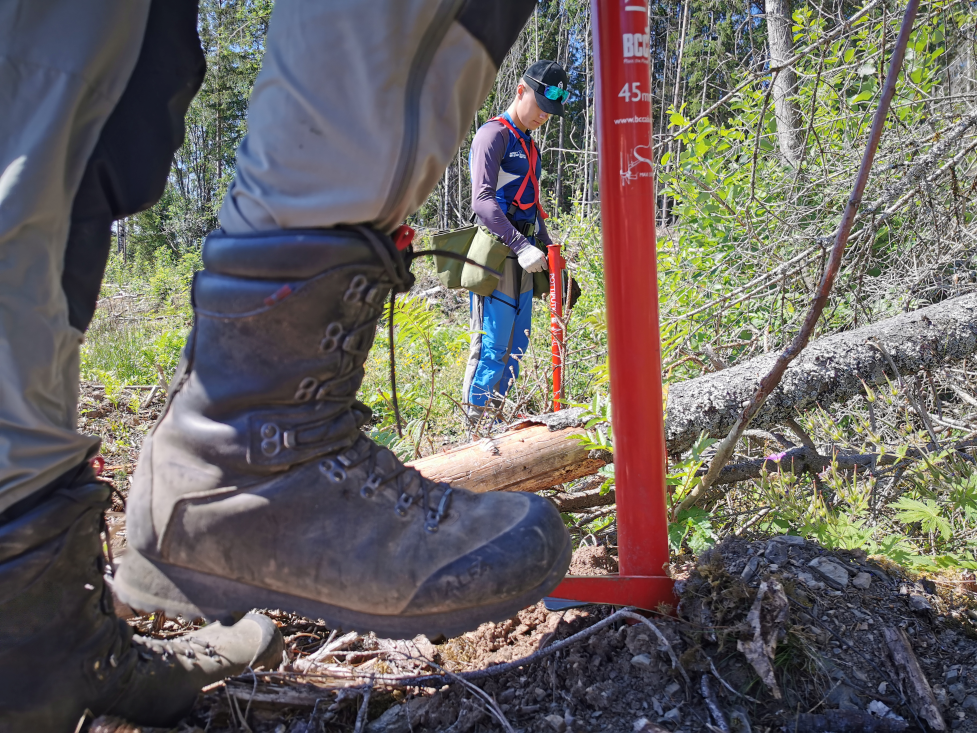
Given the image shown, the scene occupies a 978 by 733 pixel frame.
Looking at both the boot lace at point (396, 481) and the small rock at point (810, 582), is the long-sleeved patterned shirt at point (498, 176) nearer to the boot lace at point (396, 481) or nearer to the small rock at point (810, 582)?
the small rock at point (810, 582)

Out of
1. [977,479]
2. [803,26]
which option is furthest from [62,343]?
[803,26]

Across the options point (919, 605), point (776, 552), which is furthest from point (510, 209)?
point (919, 605)

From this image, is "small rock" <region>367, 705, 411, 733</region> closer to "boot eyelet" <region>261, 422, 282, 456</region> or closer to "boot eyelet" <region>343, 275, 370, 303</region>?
"boot eyelet" <region>261, 422, 282, 456</region>

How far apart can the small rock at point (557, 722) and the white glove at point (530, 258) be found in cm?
336

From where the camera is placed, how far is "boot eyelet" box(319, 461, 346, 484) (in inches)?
44.4

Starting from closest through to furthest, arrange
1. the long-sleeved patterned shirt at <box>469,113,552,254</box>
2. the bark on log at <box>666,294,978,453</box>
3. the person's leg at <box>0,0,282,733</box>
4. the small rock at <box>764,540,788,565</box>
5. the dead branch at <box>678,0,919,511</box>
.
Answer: the person's leg at <box>0,0,282,733</box> → the dead branch at <box>678,0,919,511</box> → the small rock at <box>764,540,788,565</box> → the bark on log at <box>666,294,978,453</box> → the long-sleeved patterned shirt at <box>469,113,552,254</box>

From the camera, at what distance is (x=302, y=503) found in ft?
3.67

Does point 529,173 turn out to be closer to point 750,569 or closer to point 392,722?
point 750,569

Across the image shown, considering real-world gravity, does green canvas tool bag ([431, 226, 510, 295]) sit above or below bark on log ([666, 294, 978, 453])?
above

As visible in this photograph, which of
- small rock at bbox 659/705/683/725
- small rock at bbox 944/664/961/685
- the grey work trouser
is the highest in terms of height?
the grey work trouser

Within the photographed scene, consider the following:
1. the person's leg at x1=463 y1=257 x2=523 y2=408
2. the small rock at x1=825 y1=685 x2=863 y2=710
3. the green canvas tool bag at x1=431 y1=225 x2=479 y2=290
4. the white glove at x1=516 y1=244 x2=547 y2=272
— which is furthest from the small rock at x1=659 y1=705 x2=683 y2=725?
the green canvas tool bag at x1=431 y1=225 x2=479 y2=290

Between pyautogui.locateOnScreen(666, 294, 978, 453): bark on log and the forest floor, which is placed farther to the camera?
pyautogui.locateOnScreen(666, 294, 978, 453): bark on log

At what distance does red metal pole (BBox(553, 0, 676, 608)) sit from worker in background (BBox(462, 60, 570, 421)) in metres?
2.75

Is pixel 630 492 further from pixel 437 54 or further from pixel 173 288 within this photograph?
pixel 173 288
